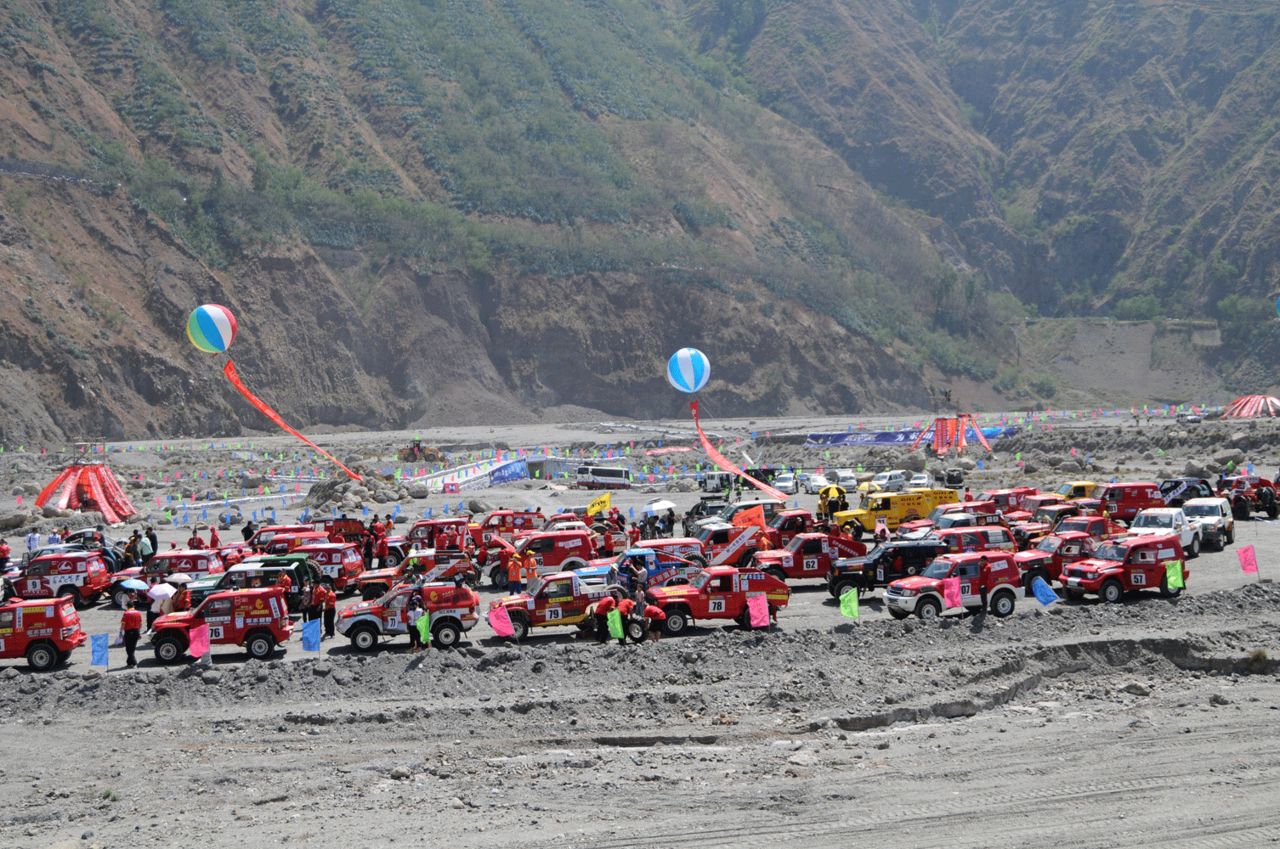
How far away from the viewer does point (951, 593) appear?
23.7 m

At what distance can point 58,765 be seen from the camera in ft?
55.8

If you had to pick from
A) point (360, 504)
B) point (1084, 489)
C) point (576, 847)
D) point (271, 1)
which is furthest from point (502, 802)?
point (271, 1)

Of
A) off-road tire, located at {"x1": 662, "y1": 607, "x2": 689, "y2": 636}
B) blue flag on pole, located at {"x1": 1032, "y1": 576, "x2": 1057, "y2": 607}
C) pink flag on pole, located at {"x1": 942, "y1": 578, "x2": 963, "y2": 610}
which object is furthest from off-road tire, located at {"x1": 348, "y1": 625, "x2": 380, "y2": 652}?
blue flag on pole, located at {"x1": 1032, "y1": 576, "x2": 1057, "y2": 607}

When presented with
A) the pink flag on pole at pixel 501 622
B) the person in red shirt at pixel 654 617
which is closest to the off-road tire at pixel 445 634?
the pink flag on pole at pixel 501 622

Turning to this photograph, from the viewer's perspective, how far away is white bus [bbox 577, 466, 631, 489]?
58.5m

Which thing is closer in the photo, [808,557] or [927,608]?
[927,608]

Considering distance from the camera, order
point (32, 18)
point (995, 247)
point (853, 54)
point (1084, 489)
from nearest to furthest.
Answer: point (1084, 489) < point (32, 18) < point (995, 247) < point (853, 54)

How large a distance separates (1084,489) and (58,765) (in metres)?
31.4

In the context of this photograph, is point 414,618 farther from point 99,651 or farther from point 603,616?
point 99,651

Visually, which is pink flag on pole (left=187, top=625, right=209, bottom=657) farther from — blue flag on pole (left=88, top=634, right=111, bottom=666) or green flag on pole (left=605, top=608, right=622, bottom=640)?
green flag on pole (left=605, top=608, right=622, bottom=640)

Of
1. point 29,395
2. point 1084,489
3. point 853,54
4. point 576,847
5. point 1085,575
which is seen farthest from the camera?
point 853,54

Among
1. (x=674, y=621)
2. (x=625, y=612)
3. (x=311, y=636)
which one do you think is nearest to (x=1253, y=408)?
(x=674, y=621)

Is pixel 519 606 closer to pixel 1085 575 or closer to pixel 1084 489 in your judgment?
pixel 1085 575

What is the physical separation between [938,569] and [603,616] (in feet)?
20.8
